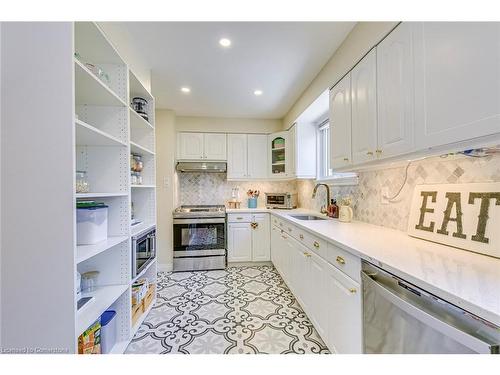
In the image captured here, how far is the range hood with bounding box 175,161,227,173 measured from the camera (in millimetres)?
3457

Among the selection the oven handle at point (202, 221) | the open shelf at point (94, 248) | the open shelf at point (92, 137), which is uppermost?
the open shelf at point (92, 137)

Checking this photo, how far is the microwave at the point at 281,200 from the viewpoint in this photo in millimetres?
3490

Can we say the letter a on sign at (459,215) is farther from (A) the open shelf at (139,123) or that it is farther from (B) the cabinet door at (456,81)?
Answer: (A) the open shelf at (139,123)

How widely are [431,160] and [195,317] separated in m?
2.28

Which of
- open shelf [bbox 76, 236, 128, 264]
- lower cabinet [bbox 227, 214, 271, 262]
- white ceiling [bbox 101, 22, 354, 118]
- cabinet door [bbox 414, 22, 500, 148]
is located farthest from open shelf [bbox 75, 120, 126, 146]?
lower cabinet [bbox 227, 214, 271, 262]

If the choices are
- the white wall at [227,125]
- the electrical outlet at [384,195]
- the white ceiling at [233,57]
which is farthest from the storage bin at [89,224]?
the white wall at [227,125]

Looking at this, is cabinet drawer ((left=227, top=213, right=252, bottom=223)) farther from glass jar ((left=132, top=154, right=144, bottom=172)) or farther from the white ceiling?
the white ceiling

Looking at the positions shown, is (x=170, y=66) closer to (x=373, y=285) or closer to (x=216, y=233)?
Result: (x=216, y=233)

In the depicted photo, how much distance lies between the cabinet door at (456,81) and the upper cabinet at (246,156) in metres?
2.76

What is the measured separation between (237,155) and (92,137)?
2.49 meters

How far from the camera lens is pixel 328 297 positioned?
4.90ft

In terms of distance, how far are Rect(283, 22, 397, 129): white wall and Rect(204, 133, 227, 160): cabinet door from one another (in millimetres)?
1556

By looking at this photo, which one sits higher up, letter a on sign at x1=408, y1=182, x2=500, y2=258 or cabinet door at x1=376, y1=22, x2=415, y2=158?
cabinet door at x1=376, y1=22, x2=415, y2=158
